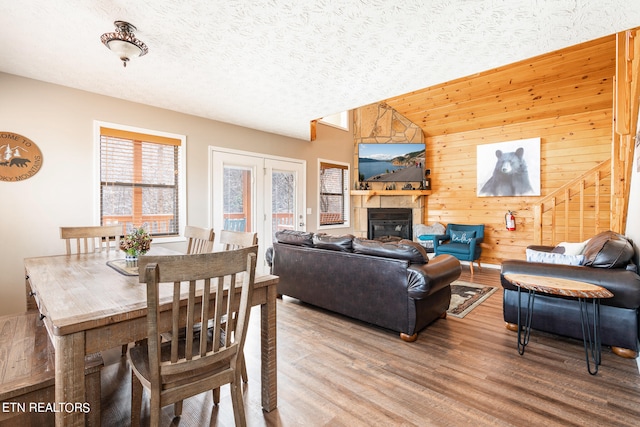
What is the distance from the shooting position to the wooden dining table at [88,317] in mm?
1096

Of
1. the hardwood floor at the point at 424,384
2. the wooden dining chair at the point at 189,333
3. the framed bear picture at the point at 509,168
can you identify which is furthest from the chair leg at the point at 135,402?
the framed bear picture at the point at 509,168

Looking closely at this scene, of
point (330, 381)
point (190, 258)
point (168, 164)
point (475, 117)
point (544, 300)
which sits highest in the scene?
point (475, 117)

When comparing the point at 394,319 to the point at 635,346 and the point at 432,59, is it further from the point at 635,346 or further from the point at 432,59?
the point at 432,59

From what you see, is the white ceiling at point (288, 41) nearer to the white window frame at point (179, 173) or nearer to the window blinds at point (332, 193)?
the white window frame at point (179, 173)

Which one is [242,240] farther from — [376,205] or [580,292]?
[376,205]

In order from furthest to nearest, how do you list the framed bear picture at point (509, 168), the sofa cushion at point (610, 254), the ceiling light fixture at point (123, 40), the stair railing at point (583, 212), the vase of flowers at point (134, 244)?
the framed bear picture at point (509, 168) → the stair railing at point (583, 212) → the sofa cushion at point (610, 254) → the ceiling light fixture at point (123, 40) → the vase of flowers at point (134, 244)

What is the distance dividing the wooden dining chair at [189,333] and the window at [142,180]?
8.73 feet

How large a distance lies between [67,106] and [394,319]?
13.2 ft

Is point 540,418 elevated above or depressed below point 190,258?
below

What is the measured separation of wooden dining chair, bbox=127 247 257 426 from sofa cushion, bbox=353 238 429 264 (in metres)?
1.58

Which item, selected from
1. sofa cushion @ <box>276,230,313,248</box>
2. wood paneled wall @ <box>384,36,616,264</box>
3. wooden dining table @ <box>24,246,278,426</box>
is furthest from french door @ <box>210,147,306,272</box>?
wood paneled wall @ <box>384,36,616,264</box>

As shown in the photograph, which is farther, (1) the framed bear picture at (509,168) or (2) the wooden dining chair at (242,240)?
(1) the framed bear picture at (509,168)

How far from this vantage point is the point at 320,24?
85.6 inches

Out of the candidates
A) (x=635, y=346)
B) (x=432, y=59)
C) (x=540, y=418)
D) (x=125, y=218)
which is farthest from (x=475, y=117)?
(x=125, y=218)
